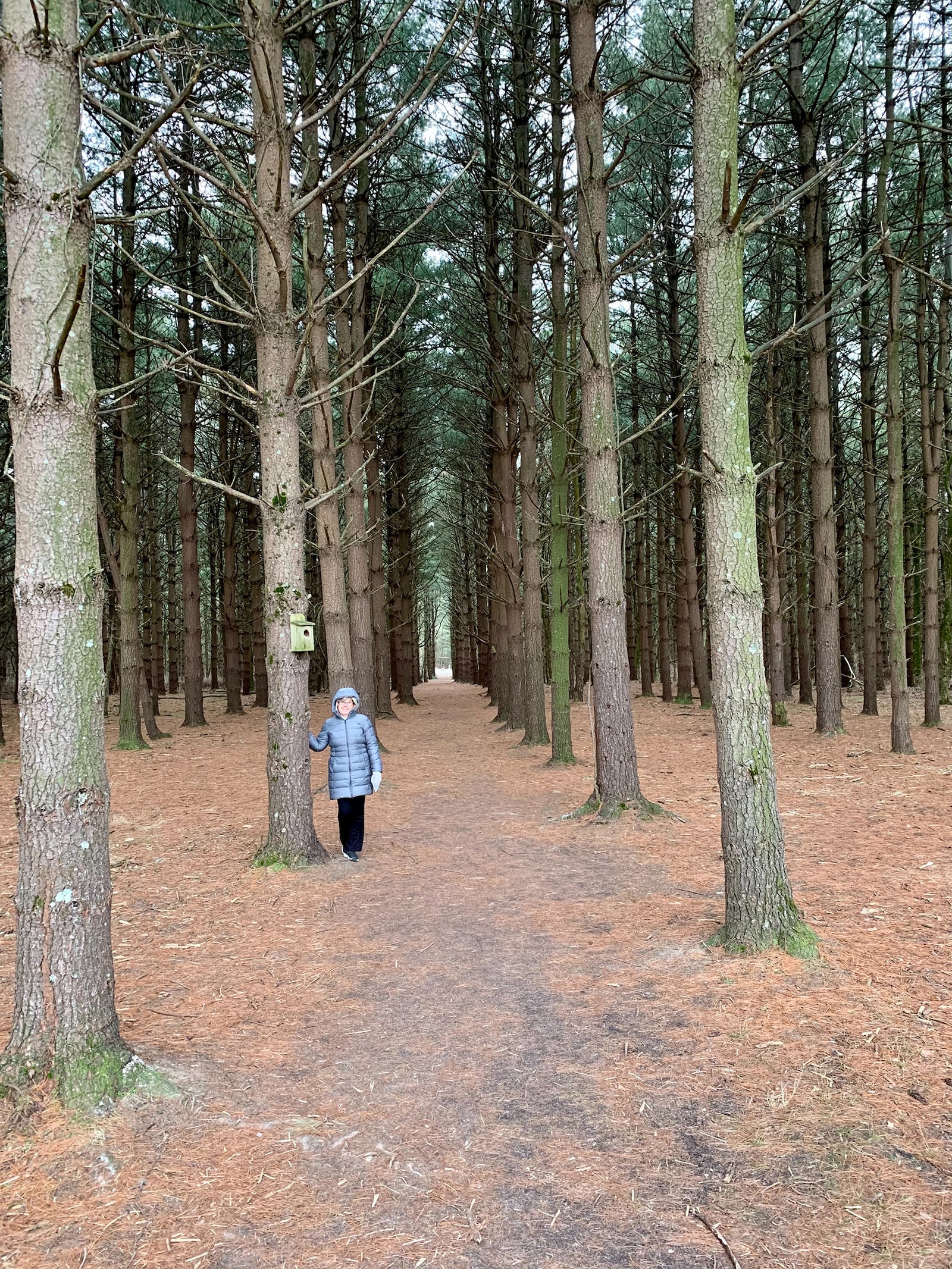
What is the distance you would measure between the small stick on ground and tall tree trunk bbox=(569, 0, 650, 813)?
5671 mm

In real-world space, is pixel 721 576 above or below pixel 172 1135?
above

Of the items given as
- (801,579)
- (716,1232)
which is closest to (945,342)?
(801,579)

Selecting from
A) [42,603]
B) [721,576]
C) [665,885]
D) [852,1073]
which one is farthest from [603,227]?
[852,1073]

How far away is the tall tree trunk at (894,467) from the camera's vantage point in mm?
10281

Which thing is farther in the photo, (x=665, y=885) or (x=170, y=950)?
(x=665, y=885)

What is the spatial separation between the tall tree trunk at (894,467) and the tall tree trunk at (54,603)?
9.51 m

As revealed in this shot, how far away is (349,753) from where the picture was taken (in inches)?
279

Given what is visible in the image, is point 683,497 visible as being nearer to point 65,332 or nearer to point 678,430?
point 678,430

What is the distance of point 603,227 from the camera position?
29.0ft

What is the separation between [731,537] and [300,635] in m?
3.50

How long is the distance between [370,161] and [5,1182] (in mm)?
13983

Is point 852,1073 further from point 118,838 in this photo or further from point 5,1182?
point 118,838

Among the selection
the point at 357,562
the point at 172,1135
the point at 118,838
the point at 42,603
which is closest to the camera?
the point at 172,1135

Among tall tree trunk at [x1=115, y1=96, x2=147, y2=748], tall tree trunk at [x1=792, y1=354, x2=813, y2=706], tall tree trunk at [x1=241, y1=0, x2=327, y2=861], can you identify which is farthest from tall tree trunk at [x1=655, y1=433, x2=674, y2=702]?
tall tree trunk at [x1=241, y1=0, x2=327, y2=861]
